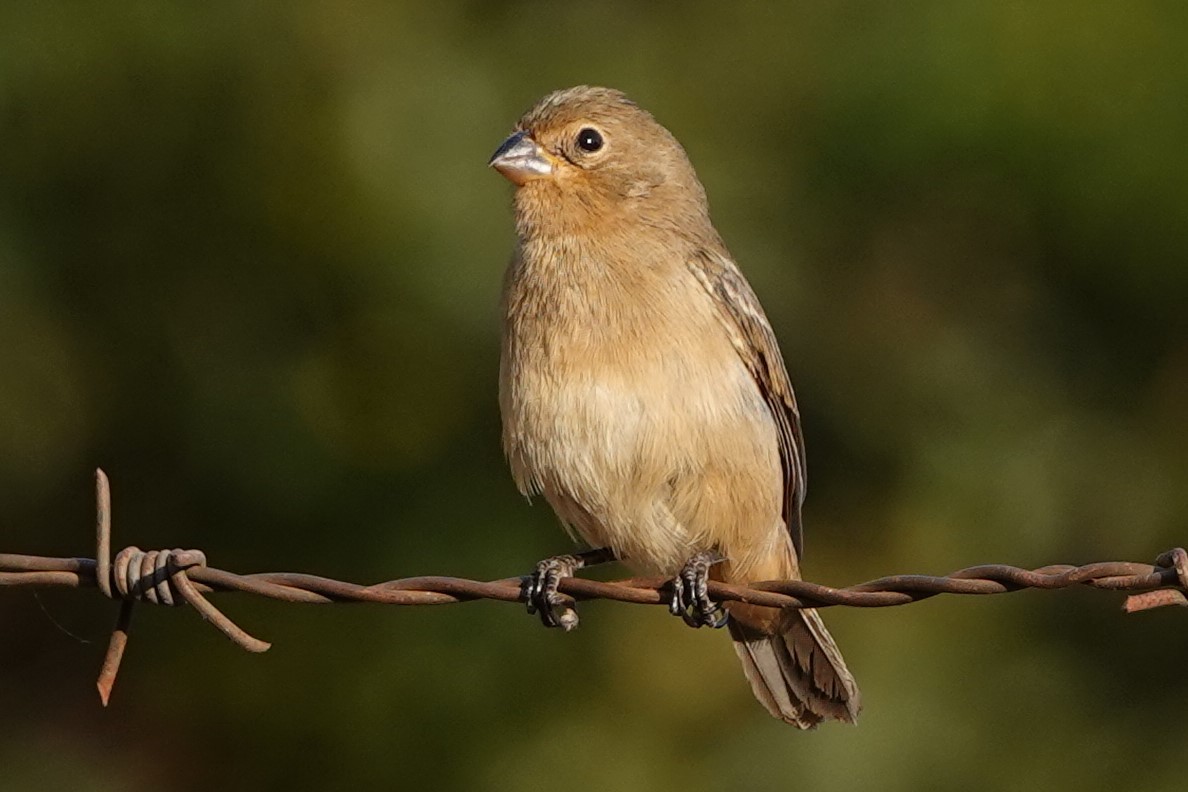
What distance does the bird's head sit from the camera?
230 inches

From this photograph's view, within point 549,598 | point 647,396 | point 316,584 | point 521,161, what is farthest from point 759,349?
point 316,584

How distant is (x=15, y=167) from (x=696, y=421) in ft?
11.9

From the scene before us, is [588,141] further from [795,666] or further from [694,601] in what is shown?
[795,666]

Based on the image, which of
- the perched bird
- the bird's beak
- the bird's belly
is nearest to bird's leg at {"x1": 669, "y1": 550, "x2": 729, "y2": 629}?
the perched bird

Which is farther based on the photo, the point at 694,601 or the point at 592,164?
the point at 592,164

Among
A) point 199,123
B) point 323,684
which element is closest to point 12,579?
point 323,684

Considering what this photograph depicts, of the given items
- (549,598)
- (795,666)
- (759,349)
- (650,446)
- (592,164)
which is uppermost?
(592,164)

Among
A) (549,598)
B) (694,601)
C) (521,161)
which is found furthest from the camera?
(521,161)

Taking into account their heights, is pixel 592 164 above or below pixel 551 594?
above

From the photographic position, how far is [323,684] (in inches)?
285

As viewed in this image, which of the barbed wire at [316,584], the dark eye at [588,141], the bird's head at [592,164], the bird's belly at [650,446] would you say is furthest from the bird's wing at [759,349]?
the barbed wire at [316,584]

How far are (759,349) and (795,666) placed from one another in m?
0.99

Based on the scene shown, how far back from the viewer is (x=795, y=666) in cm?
577

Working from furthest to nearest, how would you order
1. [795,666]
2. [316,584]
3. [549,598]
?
[795,666], [549,598], [316,584]
